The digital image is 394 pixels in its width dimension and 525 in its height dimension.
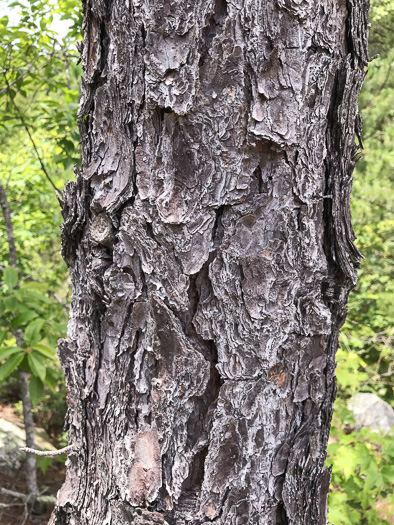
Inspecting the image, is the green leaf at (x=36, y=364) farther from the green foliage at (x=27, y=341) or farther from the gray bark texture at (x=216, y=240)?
the gray bark texture at (x=216, y=240)

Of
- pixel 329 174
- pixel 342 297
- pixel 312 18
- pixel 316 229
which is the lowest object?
pixel 342 297

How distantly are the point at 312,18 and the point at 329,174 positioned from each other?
0.27 meters

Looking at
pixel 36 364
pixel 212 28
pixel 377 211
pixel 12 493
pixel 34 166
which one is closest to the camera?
pixel 212 28

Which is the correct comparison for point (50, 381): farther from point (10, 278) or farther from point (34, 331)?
point (10, 278)

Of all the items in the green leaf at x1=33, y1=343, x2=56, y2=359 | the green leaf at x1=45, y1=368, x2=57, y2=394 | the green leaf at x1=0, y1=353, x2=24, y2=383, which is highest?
the green leaf at x1=33, y1=343, x2=56, y2=359

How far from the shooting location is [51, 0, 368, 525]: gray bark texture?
0.74 meters

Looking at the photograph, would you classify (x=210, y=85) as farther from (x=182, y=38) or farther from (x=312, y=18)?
(x=312, y=18)

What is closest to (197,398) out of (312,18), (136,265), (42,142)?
(136,265)

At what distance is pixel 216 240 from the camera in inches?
30.2

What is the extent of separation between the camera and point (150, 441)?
79cm

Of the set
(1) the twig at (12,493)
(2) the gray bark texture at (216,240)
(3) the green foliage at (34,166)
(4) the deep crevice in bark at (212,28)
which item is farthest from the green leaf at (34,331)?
(4) the deep crevice in bark at (212,28)

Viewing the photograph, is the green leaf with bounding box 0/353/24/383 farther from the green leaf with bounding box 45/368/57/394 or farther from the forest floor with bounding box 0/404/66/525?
the forest floor with bounding box 0/404/66/525

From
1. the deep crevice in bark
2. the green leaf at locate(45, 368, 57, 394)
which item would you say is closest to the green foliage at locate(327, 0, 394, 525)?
the green leaf at locate(45, 368, 57, 394)

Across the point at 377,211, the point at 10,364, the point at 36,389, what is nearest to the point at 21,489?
the point at 36,389
